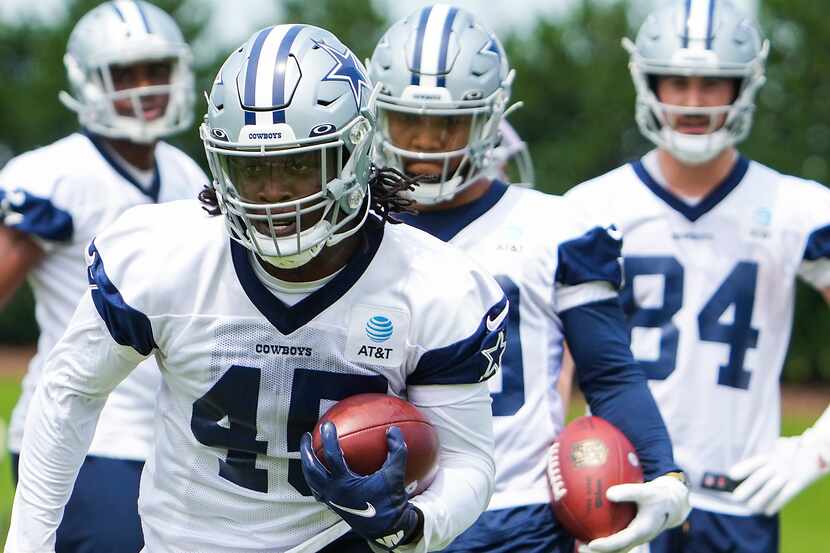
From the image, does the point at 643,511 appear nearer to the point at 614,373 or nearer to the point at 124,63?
the point at 614,373

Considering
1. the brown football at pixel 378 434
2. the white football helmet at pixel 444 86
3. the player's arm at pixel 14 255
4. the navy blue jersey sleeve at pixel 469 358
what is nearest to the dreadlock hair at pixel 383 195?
the navy blue jersey sleeve at pixel 469 358

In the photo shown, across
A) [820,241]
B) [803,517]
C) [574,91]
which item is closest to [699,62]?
[820,241]

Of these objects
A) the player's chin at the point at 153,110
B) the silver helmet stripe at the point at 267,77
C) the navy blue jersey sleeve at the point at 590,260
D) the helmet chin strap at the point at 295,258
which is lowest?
the player's chin at the point at 153,110

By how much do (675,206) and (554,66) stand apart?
9.77 metres

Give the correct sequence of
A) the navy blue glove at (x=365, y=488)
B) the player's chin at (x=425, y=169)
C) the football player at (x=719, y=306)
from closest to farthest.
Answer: the navy blue glove at (x=365, y=488), the player's chin at (x=425, y=169), the football player at (x=719, y=306)

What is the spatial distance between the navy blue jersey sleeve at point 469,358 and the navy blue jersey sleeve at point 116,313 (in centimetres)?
58

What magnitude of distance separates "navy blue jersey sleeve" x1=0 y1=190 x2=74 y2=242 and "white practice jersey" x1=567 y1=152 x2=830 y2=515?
174 cm

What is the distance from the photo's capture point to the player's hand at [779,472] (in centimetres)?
462

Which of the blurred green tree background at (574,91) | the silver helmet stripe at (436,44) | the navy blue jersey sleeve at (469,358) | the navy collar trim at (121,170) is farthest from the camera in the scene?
the blurred green tree background at (574,91)

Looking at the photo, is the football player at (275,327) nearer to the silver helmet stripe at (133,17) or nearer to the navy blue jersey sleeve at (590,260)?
the navy blue jersey sleeve at (590,260)

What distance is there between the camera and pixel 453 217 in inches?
159

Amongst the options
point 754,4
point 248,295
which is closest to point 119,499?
point 248,295

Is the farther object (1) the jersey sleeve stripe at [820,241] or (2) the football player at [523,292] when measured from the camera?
(1) the jersey sleeve stripe at [820,241]

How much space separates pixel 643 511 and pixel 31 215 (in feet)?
7.90
